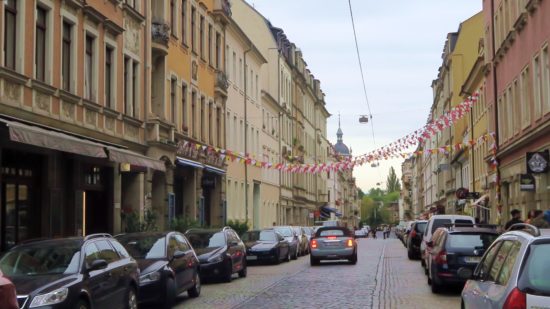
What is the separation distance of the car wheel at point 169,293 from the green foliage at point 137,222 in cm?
1053

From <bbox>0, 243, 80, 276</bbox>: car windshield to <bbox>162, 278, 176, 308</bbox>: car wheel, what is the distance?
320 centimetres

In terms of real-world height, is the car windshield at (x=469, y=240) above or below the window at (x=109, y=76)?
below

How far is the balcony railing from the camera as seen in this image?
30.6 m

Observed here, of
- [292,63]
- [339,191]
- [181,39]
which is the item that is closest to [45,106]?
[181,39]

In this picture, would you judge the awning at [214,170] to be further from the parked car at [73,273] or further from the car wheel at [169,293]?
the parked car at [73,273]

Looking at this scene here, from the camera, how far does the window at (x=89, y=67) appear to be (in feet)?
79.9

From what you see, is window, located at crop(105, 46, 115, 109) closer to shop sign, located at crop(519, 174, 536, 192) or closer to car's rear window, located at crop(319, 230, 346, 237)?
car's rear window, located at crop(319, 230, 346, 237)

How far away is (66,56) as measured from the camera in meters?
23.0

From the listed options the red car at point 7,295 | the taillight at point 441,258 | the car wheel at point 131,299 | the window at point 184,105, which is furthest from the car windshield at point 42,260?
A: the window at point 184,105

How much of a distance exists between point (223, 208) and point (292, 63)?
113ft

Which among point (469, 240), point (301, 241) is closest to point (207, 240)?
point (469, 240)

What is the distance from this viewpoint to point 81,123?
23.4m

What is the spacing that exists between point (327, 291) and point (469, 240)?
3.66m

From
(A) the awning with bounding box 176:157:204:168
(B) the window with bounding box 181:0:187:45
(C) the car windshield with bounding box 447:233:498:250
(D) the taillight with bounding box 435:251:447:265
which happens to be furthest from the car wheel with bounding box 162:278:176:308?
(B) the window with bounding box 181:0:187:45
